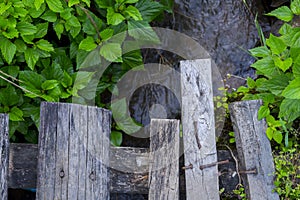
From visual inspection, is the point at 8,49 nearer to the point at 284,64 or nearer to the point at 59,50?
the point at 59,50

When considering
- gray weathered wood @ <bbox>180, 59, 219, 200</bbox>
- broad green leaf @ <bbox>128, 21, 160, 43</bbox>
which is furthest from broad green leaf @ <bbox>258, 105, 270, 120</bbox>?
broad green leaf @ <bbox>128, 21, 160, 43</bbox>

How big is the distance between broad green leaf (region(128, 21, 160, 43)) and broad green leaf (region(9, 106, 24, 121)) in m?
0.69

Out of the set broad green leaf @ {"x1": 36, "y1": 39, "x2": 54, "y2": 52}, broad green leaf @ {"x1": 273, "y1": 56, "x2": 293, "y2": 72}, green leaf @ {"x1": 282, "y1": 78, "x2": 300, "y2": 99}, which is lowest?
green leaf @ {"x1": 282, "y1": 78, "x2": 300, "y2": 99}

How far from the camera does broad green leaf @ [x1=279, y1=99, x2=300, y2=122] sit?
7.23 ft

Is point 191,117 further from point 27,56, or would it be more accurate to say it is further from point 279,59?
point 27,56

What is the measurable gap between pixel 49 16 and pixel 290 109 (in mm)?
1226

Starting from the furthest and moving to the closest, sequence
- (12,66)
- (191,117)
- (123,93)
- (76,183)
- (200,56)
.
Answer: (200,56)
(123,93)
(12,66)
(191,117)
(76,183)

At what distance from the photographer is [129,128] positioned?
8.71 feet

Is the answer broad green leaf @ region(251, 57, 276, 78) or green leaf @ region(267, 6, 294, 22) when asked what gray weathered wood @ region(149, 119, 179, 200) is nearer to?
broad green leaf @ region(251, 57, 276, 78)

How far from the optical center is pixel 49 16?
2365mm

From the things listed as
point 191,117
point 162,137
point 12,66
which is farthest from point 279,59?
point 12,66

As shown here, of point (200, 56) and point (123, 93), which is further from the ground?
point (200, 56)

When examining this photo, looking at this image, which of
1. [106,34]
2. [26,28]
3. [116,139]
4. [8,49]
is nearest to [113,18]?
[106,34]

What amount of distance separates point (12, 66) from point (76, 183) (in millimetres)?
767
